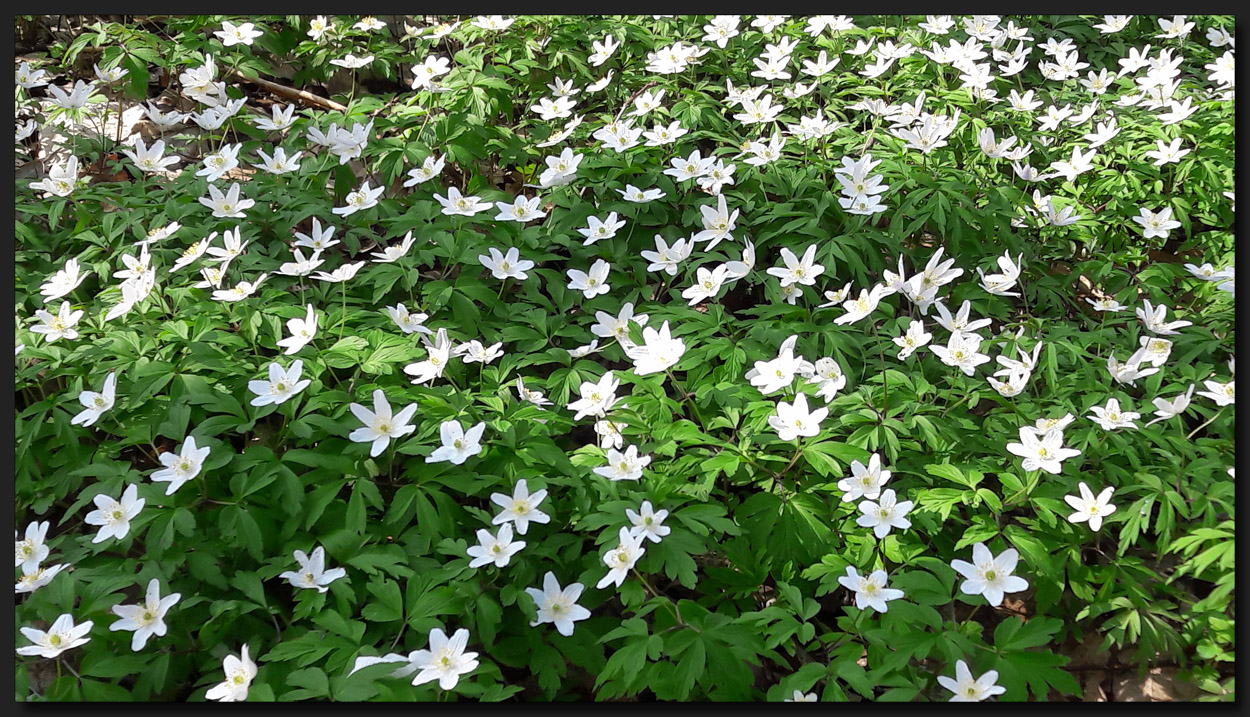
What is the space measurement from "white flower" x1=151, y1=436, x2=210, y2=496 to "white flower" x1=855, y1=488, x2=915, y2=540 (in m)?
1.88

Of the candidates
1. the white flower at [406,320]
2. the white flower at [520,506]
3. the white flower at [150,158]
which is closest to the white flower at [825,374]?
the white flower at [520,506]

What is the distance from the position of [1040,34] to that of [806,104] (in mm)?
1920

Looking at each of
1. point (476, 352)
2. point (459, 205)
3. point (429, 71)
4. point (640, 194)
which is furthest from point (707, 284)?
point (429, 71)

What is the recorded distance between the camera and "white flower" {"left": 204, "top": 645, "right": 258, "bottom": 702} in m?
2.16

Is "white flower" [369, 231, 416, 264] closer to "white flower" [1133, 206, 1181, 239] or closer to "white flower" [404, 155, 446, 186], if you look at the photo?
"white flower" [404, 155, 446, 186]

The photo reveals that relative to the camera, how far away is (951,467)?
2594mm

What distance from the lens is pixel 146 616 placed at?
89.7 inches

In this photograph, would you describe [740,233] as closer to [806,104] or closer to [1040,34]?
[806,104]

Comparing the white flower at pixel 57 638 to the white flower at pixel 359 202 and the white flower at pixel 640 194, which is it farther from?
the white flower at pixel 640 194

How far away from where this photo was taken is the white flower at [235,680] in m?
2.16

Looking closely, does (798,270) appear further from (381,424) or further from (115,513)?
(115,513)

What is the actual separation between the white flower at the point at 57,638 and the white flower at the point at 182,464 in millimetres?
392

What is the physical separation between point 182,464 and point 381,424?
56 centimetres

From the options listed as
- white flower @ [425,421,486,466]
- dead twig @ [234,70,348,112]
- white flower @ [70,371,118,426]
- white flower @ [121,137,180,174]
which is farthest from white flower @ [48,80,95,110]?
white flower @ [425,421,486,466]
